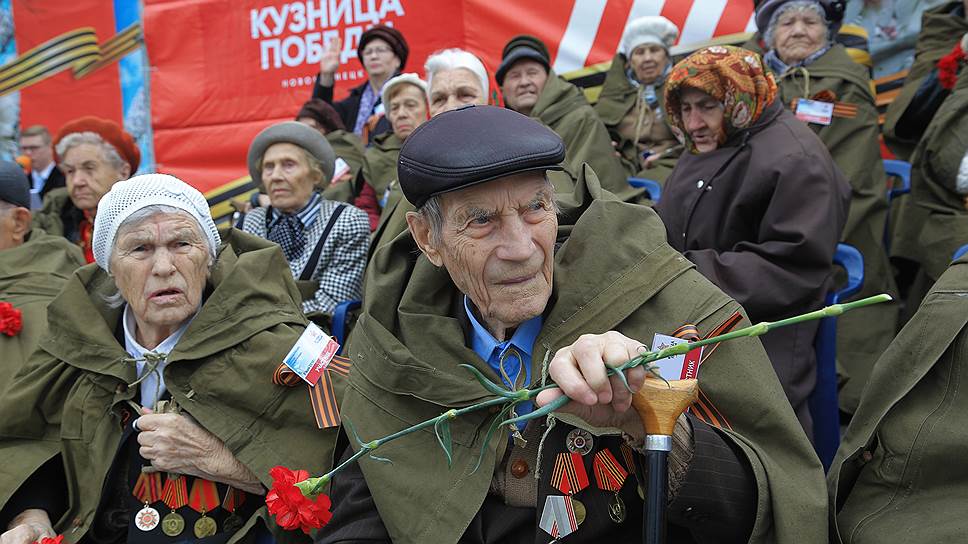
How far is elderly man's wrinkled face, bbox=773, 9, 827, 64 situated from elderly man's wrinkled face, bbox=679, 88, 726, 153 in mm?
1625

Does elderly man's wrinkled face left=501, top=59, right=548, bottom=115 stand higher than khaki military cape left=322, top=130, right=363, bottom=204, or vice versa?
elderly man's wrinkled face left=501, top=59, right=548, bottom=115

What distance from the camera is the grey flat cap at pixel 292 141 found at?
5.07 m

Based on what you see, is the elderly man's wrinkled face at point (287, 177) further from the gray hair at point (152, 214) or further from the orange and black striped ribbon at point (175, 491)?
the orange and black striped ribbon at point (175, 491)

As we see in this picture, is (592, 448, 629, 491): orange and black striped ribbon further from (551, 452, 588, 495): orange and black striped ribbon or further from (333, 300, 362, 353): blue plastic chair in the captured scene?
(333, 300, 362, 353): blue plastic chair

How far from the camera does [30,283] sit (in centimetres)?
412

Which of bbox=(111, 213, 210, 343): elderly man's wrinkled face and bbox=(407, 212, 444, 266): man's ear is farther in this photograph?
bbox=(111, 213, 210, 343): elderly man's wrinkled face

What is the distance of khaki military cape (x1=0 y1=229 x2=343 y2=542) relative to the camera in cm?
303

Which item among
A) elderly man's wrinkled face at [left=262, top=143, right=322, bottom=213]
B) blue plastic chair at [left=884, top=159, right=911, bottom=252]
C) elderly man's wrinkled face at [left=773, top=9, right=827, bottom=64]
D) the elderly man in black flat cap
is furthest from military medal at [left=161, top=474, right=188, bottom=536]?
elderly man's wrinkled face at [left=773, top=9, right=827, bottom=64]

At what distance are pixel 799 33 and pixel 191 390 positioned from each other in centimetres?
403

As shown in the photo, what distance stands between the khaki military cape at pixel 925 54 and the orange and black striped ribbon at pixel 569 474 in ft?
13.3

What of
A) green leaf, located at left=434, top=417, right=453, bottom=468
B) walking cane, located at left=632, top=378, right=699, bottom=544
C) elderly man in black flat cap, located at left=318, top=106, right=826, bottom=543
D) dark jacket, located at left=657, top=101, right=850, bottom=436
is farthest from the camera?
dark jacket, located at left=657, top=101, right=850, bottom=436

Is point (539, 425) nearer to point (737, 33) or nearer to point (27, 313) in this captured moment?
point (27, 313)

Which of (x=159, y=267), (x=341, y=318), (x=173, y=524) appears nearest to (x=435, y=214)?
(x=159, y=267)

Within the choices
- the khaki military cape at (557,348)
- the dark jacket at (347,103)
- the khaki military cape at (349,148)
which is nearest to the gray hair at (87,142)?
the khaki military cape at (349,148)
